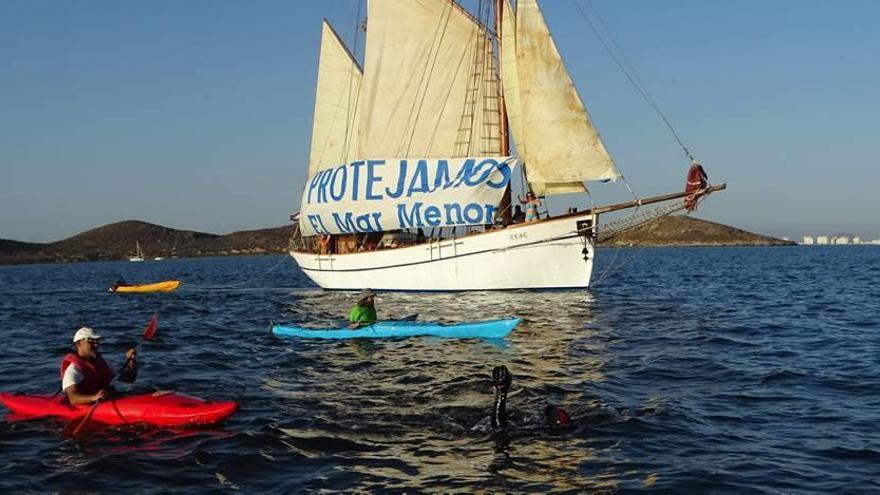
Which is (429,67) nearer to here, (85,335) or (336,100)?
(336,100)

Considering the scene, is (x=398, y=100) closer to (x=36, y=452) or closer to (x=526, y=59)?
(x=526, y=59)

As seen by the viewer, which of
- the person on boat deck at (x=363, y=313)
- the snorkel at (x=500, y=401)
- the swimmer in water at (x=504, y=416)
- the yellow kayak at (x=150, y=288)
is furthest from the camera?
the yellow kayak at (x=150, y=288)

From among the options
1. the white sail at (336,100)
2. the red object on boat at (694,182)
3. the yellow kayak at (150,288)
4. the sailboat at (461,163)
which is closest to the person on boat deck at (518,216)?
the sailboat at (461,163)

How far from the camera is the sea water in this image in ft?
36.1

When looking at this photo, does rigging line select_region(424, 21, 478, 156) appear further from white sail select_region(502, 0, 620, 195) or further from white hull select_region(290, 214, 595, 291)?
white hull select_region(290, 214, 595, 291)

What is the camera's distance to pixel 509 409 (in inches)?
565

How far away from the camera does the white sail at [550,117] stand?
1467 inches

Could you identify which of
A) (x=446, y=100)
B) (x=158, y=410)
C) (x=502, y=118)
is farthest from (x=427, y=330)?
(x=446, y=100)

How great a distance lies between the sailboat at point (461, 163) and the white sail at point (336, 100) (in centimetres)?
596

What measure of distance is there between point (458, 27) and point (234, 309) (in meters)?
20.8

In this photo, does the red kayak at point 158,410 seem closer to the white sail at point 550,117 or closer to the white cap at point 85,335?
the white cap at point 85,335

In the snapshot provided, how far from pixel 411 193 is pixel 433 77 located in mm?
7098

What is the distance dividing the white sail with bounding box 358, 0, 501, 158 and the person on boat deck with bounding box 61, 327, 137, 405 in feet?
105

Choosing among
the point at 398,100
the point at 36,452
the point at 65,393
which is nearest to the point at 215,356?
the point at 65,393
